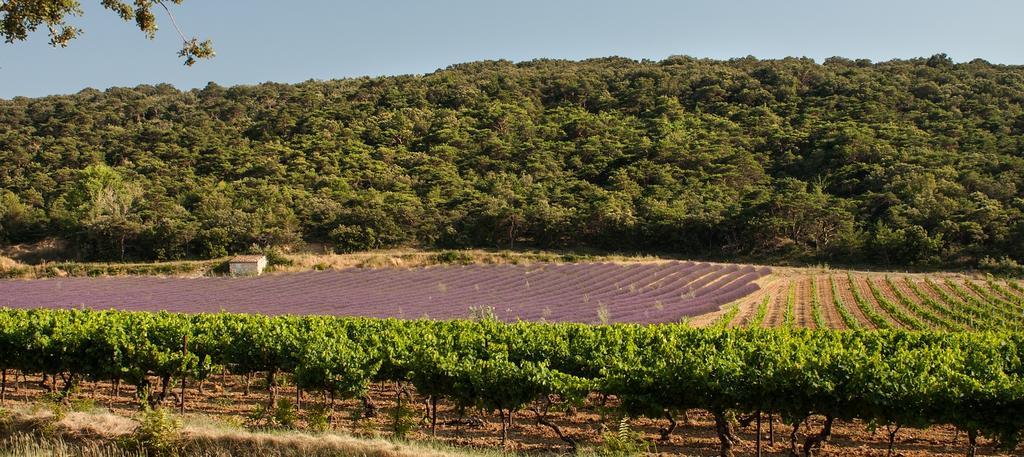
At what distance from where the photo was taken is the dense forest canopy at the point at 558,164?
54.8 meters

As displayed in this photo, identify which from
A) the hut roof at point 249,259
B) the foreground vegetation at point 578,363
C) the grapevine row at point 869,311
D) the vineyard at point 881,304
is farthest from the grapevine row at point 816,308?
the hut roof at point 249,259

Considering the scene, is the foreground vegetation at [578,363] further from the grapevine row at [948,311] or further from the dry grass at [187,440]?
the grapevine row at [948,311]

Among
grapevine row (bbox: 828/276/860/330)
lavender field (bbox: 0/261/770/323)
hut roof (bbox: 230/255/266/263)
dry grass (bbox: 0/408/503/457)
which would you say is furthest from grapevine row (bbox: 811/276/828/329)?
hut roof (bbox: 230/255/266/263)

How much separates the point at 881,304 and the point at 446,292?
1969 centimetres

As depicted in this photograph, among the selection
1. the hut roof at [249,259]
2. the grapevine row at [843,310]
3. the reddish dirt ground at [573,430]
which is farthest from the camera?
the hut roof at [249,259]

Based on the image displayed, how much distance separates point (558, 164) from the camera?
253ft

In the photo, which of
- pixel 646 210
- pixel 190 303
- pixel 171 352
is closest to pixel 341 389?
pixel 171 352

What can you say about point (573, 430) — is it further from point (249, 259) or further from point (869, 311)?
point (249, 259)

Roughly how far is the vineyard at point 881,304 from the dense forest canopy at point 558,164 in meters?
10.7

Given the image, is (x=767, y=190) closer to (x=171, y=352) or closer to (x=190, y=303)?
(x=190, y=303)

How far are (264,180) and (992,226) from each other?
63.8 metres

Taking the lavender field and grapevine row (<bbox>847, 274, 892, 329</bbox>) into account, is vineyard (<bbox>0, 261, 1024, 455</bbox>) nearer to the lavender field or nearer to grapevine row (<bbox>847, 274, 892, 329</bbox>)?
grapevine row (<bbox>847, 274, 892, 329</bbox>)

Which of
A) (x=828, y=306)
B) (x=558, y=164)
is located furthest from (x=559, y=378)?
(x=558, y=164)

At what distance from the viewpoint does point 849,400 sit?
1148cm
